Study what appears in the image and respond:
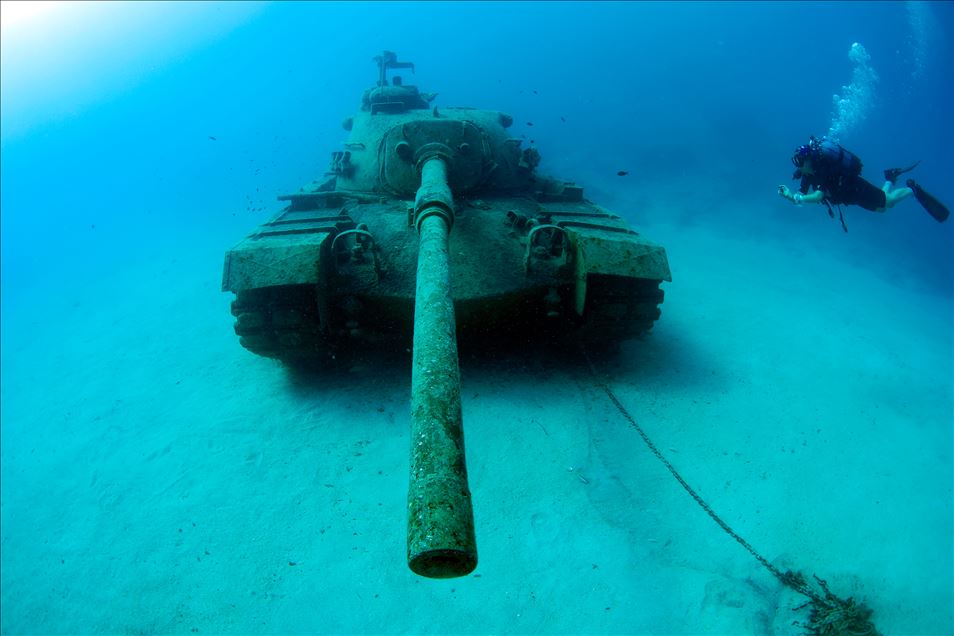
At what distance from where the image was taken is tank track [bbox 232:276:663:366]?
15.1 ft

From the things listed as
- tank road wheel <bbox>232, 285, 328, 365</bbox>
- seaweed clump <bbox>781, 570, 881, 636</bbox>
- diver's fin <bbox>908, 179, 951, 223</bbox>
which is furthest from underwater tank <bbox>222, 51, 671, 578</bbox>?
diver's fin <bbox>908, 179, 951, 223</bbox>

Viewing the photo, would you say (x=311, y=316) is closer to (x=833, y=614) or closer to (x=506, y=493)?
(x=506, y=493)

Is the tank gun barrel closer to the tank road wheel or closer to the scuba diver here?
the tank road wheel

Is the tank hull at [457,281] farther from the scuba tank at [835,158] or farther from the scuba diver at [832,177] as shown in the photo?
the scuba tank at [835,158]

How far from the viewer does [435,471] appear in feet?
5.86

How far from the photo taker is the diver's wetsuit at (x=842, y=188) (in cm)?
637

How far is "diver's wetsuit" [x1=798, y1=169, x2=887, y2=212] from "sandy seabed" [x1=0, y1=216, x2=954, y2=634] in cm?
203

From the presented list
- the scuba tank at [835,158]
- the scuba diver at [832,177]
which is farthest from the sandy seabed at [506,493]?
the scuba tank at [835,158]

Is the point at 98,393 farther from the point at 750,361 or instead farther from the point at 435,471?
the point at 750,361

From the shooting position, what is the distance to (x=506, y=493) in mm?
4125

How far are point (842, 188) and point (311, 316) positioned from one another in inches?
260

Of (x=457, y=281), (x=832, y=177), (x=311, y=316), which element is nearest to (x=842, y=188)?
(x=832, y=177)

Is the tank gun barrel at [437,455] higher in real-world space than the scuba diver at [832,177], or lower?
lower

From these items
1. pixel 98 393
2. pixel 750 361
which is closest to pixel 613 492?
pixel 750 361
